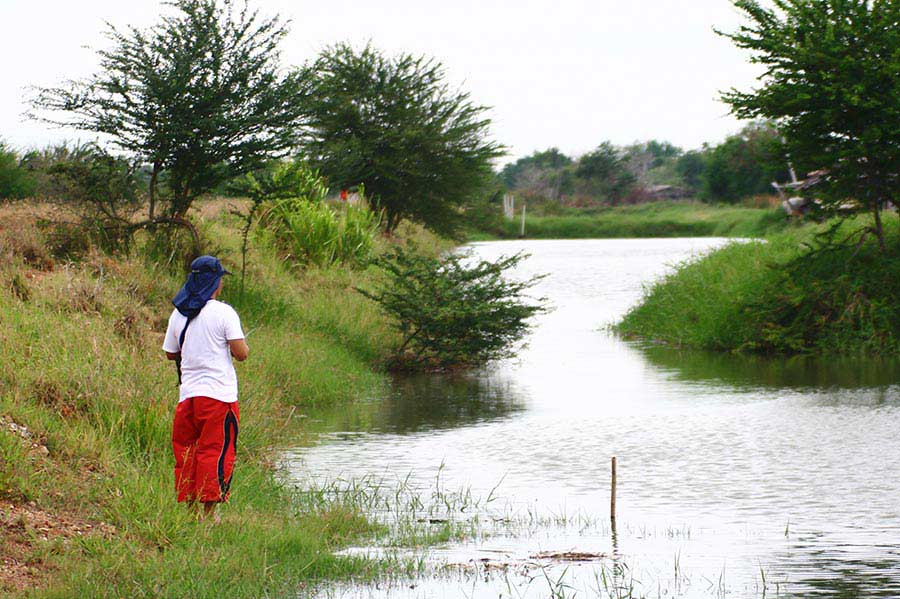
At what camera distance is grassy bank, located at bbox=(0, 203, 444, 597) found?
7332mm

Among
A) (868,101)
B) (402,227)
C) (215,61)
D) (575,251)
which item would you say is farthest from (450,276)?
(575,251)

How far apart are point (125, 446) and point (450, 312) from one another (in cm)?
1001

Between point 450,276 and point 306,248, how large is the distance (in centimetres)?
546

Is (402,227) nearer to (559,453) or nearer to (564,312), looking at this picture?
(564,312)

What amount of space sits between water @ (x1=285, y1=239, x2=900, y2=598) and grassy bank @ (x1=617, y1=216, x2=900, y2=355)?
0.89 metres

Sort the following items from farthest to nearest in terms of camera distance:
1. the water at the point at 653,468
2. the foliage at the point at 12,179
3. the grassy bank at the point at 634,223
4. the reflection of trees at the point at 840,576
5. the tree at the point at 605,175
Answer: the tree at the point at 605,175 < the grassy bank at the point at 634,223 < the foliage at the point at 12,179 < the water at the point at 653,468 < the reflection of trees at the point at 840,576

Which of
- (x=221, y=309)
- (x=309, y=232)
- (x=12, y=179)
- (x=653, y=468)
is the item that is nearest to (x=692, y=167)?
(x=309, y=232)

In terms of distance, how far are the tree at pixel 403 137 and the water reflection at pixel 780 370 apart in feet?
50.4

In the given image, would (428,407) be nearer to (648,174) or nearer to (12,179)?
(12,179)

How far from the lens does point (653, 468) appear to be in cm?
1232

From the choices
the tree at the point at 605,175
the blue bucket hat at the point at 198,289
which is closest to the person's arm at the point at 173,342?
the blue bucket hat at the point at 198,289

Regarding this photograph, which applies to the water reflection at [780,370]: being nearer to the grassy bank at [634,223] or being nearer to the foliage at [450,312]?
the foliage at [450,312]

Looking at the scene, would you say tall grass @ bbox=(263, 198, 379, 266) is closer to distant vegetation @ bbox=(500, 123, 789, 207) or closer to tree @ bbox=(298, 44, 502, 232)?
Result: tree @ bbox=(298, 44, 502, 232)

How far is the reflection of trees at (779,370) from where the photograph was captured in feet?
61.6
